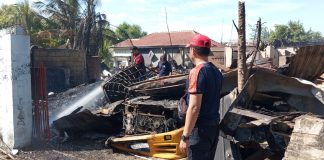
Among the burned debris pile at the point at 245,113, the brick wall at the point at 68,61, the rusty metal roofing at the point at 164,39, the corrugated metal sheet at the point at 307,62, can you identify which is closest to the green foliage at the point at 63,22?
the brick wall at the point at 68,61

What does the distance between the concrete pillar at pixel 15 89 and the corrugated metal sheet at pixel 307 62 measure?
508 centimetres

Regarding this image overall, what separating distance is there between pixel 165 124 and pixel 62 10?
22562 mm

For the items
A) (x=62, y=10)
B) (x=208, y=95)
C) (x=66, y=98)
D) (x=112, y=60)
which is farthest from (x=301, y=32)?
(x=208, y=95)

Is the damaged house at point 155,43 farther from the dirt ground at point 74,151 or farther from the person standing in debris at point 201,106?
the person standing in debris at point 201,106

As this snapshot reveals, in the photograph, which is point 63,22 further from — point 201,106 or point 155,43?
point 201,106

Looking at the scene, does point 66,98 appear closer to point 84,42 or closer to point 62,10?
point 84,42

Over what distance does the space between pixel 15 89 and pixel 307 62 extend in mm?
5492

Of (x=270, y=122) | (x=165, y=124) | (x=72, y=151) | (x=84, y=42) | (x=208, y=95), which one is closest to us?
(x=208, y=95)

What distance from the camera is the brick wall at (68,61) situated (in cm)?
1633

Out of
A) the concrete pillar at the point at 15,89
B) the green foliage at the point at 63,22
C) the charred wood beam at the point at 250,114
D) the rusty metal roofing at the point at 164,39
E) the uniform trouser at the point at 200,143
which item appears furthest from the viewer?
the rusty metal roofing at the point at 164,39

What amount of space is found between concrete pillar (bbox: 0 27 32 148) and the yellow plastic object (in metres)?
1.95

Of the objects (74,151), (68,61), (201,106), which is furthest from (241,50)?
(68,61)

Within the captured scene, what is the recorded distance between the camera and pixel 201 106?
381 centimetres

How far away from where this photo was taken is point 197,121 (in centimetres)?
383
